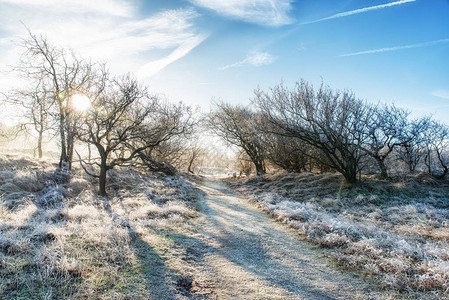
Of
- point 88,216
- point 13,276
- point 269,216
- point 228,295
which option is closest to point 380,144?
point 269,216

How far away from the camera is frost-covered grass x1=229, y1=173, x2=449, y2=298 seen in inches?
154

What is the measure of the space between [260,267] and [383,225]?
5141mm

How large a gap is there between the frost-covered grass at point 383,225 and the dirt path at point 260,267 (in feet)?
1.86

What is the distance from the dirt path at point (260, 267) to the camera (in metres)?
3.57

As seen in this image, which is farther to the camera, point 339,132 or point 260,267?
point 339,132

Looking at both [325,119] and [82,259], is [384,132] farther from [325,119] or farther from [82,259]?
[82,259]

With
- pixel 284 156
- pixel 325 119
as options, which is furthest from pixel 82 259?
pixel 284 156

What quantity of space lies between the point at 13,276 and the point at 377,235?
7249mm

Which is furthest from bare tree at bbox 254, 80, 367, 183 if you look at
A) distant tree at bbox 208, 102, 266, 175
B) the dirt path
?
distant tree at bbox 208, 102, 266, 175

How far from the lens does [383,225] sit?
7141mm

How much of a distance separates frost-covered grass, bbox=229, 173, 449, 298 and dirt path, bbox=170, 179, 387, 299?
22.3 inches

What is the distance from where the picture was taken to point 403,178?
1375cm

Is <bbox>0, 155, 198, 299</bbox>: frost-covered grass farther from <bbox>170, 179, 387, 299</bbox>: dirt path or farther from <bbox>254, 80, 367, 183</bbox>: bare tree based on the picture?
<bbox>254, 80, 367, 183</bbox>: bare tree

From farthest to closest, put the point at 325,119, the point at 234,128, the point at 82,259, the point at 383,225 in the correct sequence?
the point at 234,128 < the point at 325,119 < the point at 383,225 < the point at 82,259
